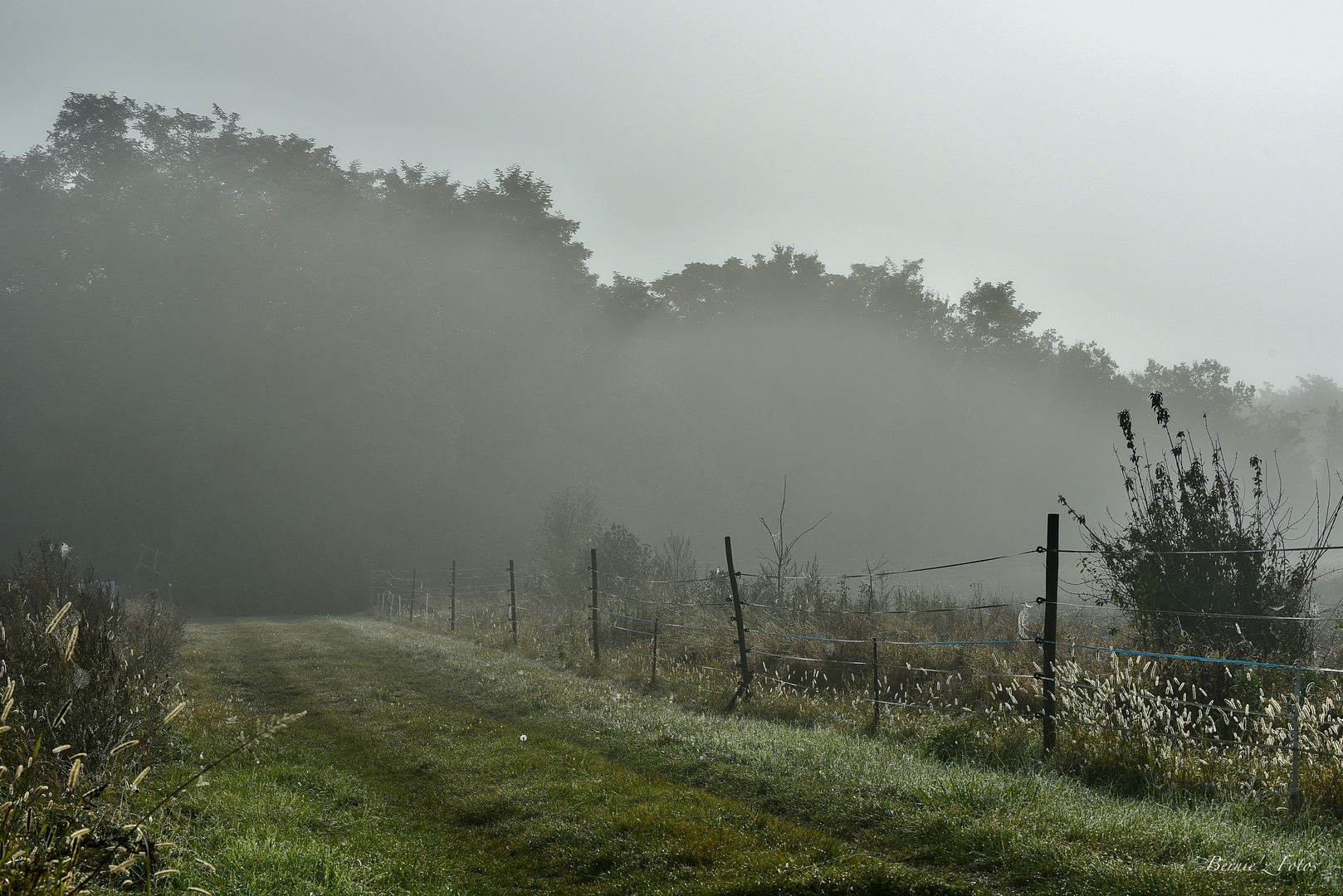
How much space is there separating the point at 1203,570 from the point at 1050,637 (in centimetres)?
266

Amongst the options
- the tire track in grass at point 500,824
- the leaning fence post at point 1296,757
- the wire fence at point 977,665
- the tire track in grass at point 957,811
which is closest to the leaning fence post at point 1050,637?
the wire fence at point 977,665

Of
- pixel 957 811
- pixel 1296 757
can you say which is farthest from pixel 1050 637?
pixel 957 811

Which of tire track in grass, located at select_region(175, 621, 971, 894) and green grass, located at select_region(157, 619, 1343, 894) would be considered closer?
green grass, located at select_region(157, 619, 1343, 894)

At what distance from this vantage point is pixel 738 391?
285ft

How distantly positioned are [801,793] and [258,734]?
187 inches

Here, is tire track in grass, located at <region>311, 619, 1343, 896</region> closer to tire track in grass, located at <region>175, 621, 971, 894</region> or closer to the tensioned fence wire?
tire track in grass, located at <region>175, 621, 971, 894</region>

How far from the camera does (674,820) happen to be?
A: 683 centimetres

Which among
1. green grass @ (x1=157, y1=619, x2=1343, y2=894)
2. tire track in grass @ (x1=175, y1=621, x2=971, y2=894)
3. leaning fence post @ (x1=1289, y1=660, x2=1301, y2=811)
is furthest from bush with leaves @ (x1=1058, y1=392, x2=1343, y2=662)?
tire track in grass @ (x1=175, y1=621, x2=971, y2=894)

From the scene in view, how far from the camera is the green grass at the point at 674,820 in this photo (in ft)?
18.1

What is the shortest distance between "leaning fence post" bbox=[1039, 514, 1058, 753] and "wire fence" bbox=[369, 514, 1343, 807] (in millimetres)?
22

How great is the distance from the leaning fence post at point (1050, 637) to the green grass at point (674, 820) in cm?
88

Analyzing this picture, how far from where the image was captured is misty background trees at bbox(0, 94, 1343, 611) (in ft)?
150

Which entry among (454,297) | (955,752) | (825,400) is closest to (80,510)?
(454,297)

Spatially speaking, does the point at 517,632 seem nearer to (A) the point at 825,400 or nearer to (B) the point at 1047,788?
(B) the point at 1047,788
